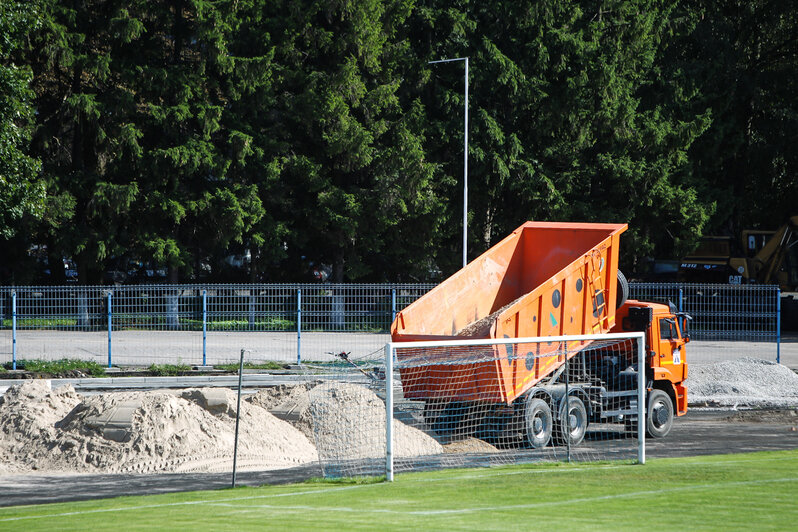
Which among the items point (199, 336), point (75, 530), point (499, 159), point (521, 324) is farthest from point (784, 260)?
point (75, 530)

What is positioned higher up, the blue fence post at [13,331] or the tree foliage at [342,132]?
the tree foliage at [342,132]

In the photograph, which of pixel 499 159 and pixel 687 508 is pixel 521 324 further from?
pixel 499 159

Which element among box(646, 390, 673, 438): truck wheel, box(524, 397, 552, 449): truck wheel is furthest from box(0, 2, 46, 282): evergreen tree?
box(646, 390, 673, 438): truck wheel

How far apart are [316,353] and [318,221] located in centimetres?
1101

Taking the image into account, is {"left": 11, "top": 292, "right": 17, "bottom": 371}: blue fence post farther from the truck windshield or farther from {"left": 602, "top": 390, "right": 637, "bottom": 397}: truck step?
the truck windshield

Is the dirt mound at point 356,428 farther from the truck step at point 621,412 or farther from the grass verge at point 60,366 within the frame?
the grass verge at point 60,366

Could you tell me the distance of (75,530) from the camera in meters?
8.45

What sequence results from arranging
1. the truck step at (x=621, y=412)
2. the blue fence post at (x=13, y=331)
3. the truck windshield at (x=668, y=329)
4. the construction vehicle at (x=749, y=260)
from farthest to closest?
the construction vehicle at (x=749, y=260) → the blue fence post at (x=13, y=331) → the truck windshield at (x=668, y=329) → the truck step at (x=621, y=412)

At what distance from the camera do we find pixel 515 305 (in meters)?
14.4

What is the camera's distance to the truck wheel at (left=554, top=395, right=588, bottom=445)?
47.4ft

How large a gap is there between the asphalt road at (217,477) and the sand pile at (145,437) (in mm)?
440

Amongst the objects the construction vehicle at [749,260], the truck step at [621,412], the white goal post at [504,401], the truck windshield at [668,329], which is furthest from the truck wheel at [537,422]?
the construction vehicle at [749,260]

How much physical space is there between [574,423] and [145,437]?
20.0 feet

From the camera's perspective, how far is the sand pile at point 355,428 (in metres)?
12.8
